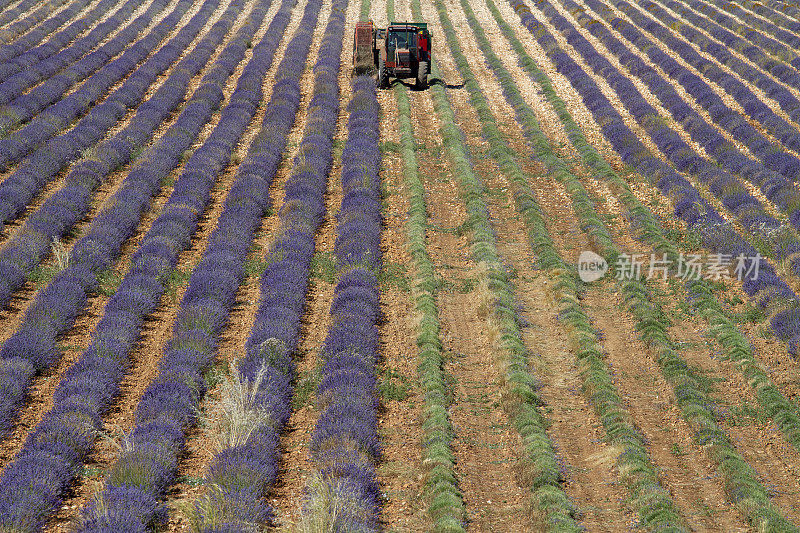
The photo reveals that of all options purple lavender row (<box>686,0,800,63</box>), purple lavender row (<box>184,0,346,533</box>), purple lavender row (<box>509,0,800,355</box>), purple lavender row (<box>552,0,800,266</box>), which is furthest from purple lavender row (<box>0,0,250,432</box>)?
purple lavender row (<box>686,0,800,63</box>)

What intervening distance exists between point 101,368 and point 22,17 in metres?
30.7

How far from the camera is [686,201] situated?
16.3 metres

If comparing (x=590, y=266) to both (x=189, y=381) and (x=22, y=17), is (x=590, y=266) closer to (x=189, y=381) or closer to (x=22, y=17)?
(x=189, y=381)

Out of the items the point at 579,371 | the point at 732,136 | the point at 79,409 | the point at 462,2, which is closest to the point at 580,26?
the point at 462,2

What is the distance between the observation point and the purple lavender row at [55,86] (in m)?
19.3

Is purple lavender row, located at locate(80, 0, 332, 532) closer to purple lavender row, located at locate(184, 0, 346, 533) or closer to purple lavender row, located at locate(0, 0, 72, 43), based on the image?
purple lavender row, located at locate(184, 0, 346, 533)

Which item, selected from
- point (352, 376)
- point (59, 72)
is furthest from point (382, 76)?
point (352, 376)

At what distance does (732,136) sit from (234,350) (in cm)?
1636

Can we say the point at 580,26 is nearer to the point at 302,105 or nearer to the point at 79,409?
the point at 302,105

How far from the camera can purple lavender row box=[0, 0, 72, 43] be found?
30.8 meters

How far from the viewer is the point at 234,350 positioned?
11.0 meters

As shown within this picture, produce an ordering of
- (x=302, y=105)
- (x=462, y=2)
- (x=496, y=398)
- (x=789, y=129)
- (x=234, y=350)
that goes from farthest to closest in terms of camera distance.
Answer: (x=462, y=2) < (x=302, y=105) < (x=789, y=129) < (x=234, y=350) < (x=496, y=398)

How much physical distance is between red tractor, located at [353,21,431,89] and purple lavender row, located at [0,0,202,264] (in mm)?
6504

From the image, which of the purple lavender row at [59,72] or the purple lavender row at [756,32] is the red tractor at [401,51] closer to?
the purple lavender row at [59,72]
